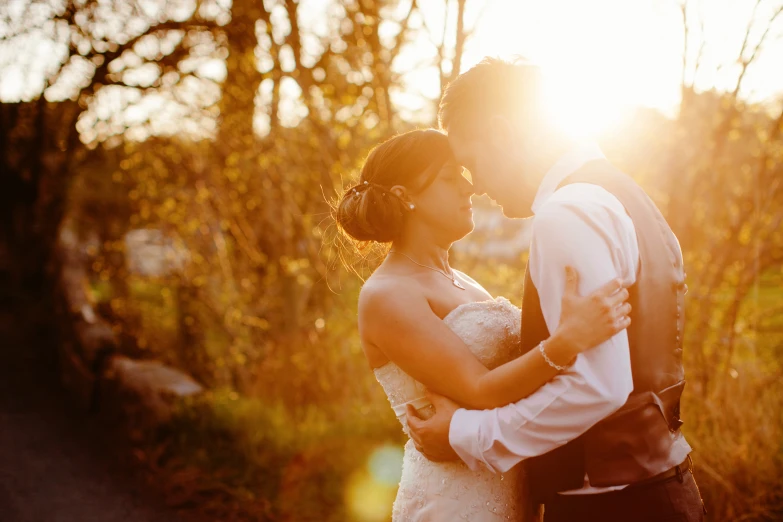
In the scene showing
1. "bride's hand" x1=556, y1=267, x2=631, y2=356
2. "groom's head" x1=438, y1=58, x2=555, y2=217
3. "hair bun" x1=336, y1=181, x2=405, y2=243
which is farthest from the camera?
"hair bun" x1=336, y1=181, x2=405, y2=243

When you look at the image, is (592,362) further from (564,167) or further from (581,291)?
(564,167)

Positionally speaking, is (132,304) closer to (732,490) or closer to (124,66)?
(124,66)

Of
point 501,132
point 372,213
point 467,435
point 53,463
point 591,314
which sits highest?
point 501,132

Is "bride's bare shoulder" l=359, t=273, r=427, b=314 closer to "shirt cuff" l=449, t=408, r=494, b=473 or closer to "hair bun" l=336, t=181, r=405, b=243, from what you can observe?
"hair bun" l=336, t=181, r=405, b=243

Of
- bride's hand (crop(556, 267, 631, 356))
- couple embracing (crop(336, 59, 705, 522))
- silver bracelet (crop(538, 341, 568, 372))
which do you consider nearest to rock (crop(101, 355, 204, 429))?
couple embracing (crop(336, 59, 705, 522))

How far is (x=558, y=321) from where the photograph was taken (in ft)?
5.65

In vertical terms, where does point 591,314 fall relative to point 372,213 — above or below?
below

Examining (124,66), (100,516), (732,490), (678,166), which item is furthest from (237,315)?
(732,490)

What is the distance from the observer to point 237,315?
770 centimetres

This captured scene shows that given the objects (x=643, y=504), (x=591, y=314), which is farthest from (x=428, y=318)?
(x=643, y=504)

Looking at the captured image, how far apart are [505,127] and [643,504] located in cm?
117

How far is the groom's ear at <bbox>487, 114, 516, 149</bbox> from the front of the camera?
201cm

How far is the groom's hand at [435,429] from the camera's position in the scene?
6.92 feet

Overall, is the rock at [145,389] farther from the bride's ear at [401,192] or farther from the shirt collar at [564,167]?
the shirt collar at [564,167]
